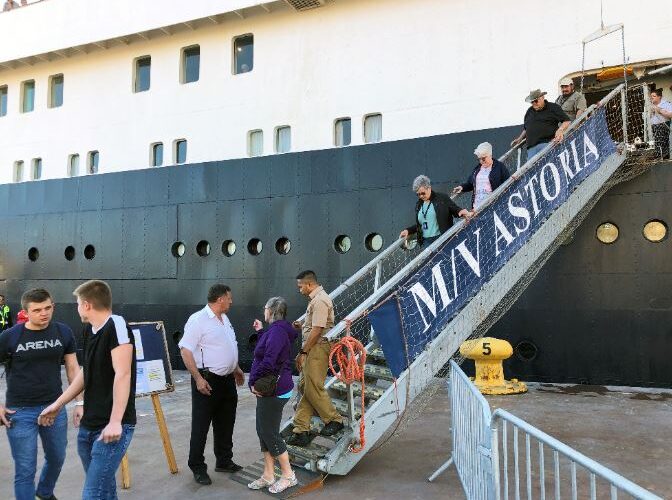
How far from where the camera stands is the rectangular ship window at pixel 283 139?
9.55m

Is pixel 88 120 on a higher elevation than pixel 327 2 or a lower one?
lower

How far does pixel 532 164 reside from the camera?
5.50m

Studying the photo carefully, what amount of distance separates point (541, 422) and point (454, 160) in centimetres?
368

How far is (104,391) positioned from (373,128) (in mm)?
6921

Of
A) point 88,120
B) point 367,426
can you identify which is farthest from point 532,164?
point 88,120

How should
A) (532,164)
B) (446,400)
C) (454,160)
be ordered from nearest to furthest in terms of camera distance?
(532,164) → (446,400) → (454,160)

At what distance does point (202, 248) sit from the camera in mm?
9383

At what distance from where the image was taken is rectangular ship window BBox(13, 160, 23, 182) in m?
12.4

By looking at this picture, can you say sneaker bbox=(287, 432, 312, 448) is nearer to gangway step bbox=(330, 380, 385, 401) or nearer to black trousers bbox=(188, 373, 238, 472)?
gangway step bbox=(330, 380, 385, 401)

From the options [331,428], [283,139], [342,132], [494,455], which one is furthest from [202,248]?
[494,455]

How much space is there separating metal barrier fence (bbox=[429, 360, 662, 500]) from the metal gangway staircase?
17.6 inches

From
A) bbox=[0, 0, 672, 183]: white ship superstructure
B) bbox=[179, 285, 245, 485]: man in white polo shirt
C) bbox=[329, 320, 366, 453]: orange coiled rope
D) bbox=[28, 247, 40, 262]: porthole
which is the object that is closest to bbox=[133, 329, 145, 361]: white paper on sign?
bbox=[179, 285, 245, 485]: man in white polo shirt

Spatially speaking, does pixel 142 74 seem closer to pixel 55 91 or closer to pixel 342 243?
pixel 55 91

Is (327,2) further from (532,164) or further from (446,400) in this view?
(446,400)
